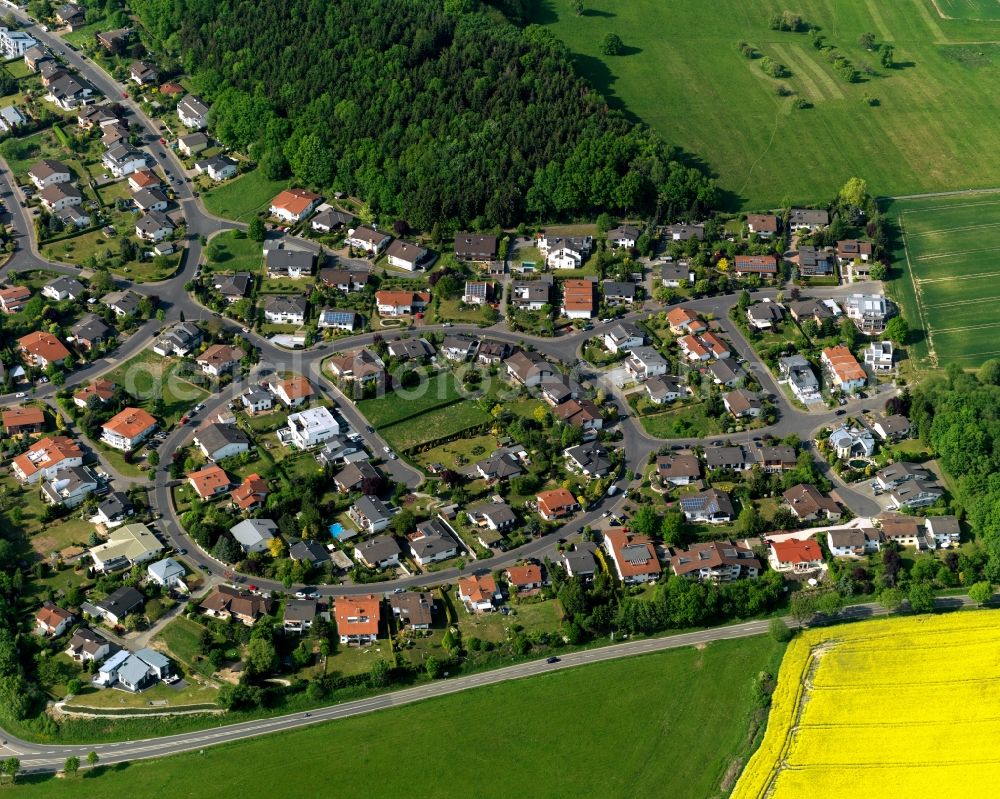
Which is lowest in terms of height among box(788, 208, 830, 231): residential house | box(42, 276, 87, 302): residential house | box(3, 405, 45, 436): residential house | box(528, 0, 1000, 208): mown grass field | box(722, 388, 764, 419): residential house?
box(3, 405, 45, 436): residential house

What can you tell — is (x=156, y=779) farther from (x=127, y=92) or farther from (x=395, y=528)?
(x=127, y=92)

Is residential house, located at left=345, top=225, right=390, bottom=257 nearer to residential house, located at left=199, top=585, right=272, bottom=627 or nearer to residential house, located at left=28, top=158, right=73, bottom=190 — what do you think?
residential house, located at left=28, top=158, right=73, bottom=190

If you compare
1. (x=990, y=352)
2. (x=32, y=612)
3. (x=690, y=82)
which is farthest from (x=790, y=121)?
(x=32, y=612)

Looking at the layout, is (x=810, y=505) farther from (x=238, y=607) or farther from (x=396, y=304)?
(x=396, y=304)

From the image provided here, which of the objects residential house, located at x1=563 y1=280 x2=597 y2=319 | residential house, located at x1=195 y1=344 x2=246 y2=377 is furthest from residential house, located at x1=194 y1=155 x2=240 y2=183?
residential house, located at x1=563 y1=280 x2=597 y2=319

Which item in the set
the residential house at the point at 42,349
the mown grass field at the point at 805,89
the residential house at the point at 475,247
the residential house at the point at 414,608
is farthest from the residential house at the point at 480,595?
the mown grass field at the point at 805,89

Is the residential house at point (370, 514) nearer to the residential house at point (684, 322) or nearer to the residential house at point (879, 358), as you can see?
the residential house at point (684, 322)

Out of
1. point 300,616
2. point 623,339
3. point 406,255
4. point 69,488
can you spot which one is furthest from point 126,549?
point 623,339
